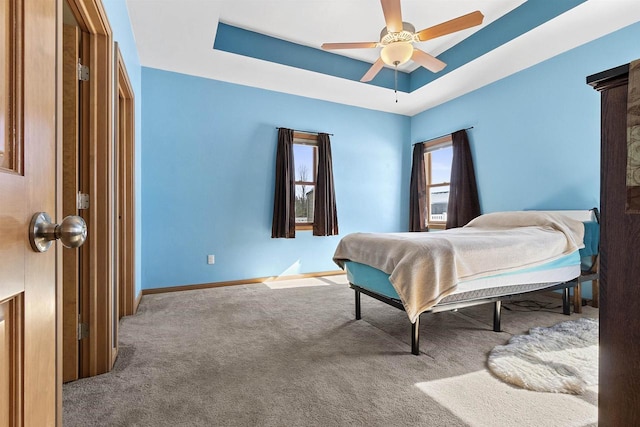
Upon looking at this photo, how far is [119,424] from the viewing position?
1.39 metres

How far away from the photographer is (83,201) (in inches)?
69.5

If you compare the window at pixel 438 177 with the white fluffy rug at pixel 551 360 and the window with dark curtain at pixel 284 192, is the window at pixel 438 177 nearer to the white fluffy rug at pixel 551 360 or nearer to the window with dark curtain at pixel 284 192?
the window with dark curtain at pixel 284 192

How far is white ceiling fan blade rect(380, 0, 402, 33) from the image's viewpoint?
228cm

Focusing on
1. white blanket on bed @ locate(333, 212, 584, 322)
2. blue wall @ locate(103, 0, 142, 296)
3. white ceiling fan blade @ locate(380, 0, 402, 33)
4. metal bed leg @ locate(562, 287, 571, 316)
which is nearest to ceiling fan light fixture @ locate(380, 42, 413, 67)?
white ceiling fan blade @ locate(380, 0, 402, 33)

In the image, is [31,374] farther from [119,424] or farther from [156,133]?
[156,133]

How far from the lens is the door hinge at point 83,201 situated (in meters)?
1.75

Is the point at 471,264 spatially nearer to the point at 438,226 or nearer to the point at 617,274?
the point at 617,274

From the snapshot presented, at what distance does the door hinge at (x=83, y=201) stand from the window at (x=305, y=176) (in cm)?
301

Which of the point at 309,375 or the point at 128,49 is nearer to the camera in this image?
the point at 309,375

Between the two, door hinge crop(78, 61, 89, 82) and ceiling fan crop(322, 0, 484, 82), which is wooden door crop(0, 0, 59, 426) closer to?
door hinge crop(78, 61, 89, 82)

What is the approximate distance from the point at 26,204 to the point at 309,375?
1.63 metres

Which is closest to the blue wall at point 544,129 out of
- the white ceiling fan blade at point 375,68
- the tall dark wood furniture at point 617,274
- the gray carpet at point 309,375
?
the gray carpet at point 309,375

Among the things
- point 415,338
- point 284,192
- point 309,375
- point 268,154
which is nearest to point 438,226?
point 284,192

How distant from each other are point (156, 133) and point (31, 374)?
12.0ft
